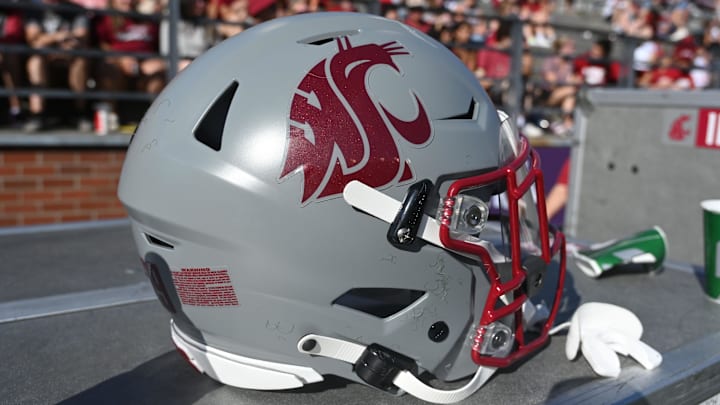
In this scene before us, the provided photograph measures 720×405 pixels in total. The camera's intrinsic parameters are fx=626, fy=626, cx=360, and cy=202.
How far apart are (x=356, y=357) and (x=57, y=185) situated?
3.32 m

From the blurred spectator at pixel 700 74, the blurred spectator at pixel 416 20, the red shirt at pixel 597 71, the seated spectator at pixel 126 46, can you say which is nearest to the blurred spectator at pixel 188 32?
the seated spectator at pixel 126 46

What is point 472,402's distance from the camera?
1.30m

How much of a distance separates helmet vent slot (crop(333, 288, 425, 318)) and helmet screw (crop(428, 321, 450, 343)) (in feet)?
0.23

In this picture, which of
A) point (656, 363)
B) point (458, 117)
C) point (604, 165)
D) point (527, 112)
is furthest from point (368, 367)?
point (527, 112)

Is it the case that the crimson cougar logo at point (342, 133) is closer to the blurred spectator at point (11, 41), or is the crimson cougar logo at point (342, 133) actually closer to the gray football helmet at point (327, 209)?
the gray football helmet at point (327, 209)

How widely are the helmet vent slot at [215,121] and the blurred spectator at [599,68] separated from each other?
599 cm

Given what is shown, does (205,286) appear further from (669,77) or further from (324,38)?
(669,77)

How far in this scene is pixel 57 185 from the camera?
396 cm

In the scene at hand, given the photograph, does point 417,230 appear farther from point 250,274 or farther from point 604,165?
point 604,165

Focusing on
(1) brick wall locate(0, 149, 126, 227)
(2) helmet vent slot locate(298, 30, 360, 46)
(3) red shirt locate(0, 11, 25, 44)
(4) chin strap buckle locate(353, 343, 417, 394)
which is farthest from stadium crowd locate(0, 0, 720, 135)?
(4) chin strap buckle locate(353, 343, 417, 394)

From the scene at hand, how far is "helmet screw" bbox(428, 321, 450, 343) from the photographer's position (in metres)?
1.32

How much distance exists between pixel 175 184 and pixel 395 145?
1.42 feet

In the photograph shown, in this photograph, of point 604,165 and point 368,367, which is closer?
point 368,367

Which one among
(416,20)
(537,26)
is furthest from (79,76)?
(537,26)
